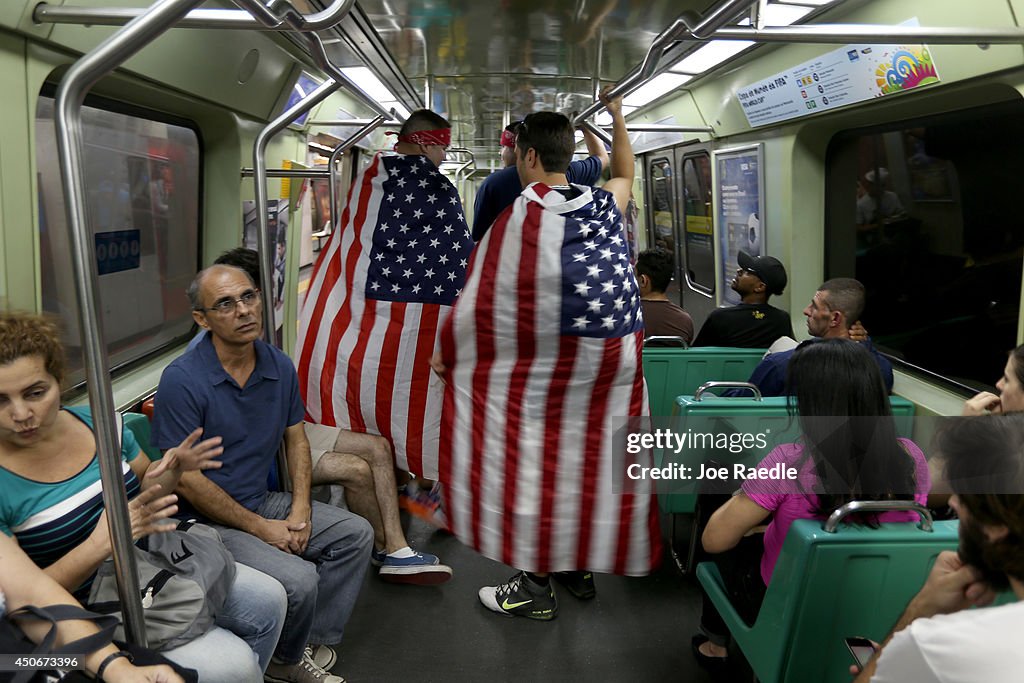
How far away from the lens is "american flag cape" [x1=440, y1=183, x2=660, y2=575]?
2.88 m

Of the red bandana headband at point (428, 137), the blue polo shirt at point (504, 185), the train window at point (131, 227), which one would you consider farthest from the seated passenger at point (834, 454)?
the train window at point (131, 227)

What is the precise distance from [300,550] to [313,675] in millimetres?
440

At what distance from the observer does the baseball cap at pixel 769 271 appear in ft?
15.2

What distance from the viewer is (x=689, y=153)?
26.4 ft

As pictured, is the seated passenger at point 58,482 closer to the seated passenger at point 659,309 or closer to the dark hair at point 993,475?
the dark hair at point 993,475

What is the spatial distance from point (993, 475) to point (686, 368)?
2.99m

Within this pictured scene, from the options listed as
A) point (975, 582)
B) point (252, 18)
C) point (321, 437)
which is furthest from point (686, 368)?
point (252, 18)

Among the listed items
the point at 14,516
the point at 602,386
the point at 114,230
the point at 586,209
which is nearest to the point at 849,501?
the point at 602,386

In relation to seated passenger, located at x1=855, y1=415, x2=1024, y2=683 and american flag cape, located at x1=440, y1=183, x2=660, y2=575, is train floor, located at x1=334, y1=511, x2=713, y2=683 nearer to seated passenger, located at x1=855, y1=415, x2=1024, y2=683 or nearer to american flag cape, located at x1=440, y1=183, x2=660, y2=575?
american flag cape, located at x1=440, y1=183, x2=660, y2=575

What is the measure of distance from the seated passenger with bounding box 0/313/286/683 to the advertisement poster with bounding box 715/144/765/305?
5.00 m

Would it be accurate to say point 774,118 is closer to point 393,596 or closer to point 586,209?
point 586,209

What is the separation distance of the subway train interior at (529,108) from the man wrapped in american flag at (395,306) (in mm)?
405

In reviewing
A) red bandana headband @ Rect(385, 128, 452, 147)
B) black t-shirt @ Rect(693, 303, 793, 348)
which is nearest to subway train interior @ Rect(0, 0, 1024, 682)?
red bandana headband @ Rect(385, 128, 452, 147)

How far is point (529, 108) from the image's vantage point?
22.4 feet
